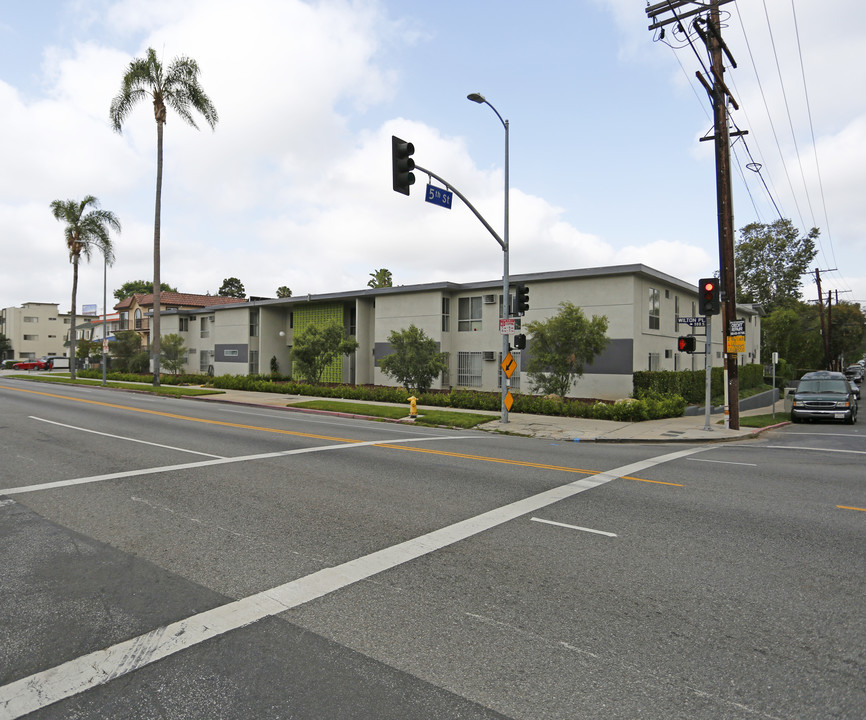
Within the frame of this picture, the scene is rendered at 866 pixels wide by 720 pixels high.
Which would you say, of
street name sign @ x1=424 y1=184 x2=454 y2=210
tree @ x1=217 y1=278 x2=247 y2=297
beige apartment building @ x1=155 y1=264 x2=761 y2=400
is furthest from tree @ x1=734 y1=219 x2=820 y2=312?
tree @ x1=217 y1=278 x2=247 y2=297

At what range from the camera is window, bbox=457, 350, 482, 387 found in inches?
1128

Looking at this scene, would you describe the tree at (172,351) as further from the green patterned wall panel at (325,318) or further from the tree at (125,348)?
the green patterned wall panel at (325,318)

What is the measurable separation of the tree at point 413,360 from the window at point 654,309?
388 inches

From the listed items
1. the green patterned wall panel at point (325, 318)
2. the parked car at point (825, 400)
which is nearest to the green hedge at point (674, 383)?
the parked car at point (825, 400)

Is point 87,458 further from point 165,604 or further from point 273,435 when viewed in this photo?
point 165,604

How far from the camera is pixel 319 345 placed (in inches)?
1126

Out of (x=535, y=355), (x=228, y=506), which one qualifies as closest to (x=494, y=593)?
(x=228, y=506)

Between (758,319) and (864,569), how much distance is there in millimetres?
45942

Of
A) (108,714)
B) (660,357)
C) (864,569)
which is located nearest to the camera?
(108,714)

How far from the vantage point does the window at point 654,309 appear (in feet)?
82.7

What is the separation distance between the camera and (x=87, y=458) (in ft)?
33.6

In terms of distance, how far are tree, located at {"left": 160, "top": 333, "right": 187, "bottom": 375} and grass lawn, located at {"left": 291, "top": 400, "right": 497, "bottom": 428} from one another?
2235 cm

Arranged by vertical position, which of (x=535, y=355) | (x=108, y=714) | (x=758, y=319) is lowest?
(x=108, y=714)

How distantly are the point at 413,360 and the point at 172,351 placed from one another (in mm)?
25345
